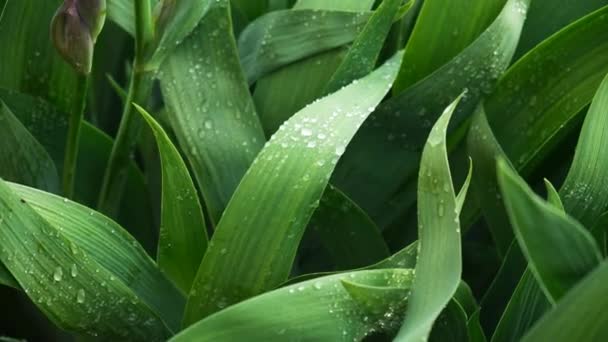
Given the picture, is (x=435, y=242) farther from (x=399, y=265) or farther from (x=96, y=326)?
(x=96, y=326)

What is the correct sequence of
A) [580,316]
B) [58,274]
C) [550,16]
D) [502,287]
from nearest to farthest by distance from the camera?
[580,316] < [58,274] < [502,287] < [550,16]

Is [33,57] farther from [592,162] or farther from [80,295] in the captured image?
[592,162]

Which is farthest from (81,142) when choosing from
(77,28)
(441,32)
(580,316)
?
(580,316)

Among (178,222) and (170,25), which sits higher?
(170,25)

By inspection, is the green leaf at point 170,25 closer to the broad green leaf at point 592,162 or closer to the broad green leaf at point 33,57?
the broad green leaf at point 33,57

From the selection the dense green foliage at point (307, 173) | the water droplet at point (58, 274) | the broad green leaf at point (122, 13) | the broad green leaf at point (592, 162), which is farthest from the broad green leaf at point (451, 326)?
the broad green leaf at point (122, 13)

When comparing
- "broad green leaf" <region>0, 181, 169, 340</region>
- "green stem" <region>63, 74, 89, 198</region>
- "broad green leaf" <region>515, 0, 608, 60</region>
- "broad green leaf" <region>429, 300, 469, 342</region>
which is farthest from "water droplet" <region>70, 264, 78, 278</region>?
"broad green leaf" <region>515, 0, 608, 60</region>

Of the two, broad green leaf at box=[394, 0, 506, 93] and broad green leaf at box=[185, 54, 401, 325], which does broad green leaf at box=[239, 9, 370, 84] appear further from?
broad green leaf at box=[185, 54, 401, 325]
